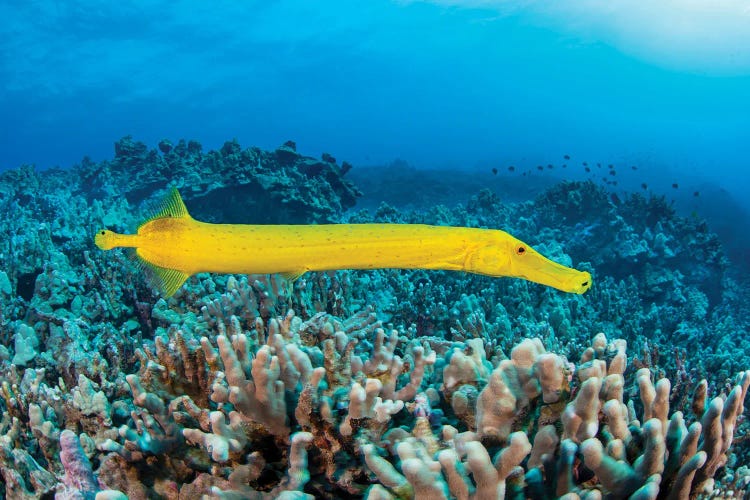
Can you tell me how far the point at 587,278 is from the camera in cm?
262

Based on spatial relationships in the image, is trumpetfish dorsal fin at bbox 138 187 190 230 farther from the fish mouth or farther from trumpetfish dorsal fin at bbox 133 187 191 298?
the fish mouth

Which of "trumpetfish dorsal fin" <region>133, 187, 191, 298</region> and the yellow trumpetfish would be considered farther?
"trumpetfish dorsal fin" <region>133, 187, 191, 298</region>

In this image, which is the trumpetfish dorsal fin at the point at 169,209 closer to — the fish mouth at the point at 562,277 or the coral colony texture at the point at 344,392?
the coral colony texture at the point at 344,392

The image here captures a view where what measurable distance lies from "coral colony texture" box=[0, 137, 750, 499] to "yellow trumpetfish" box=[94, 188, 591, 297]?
35 cm

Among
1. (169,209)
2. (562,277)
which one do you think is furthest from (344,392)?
(169,209)

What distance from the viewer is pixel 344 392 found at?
7.53 ft

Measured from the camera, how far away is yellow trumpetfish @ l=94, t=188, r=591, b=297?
2879 millimetres

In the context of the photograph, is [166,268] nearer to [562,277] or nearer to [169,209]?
[169,209]

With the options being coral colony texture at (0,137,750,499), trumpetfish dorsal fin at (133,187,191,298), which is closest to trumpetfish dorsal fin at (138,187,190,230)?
trumpetfish dorsal fin at (133,187,191,298)

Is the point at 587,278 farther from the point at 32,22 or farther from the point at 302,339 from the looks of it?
the point at 32,22

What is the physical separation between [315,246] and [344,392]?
995 millimetres

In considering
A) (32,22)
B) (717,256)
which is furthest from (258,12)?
(717,256)

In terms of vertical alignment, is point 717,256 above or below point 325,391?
below

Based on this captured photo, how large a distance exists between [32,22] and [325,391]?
54.4 metres
